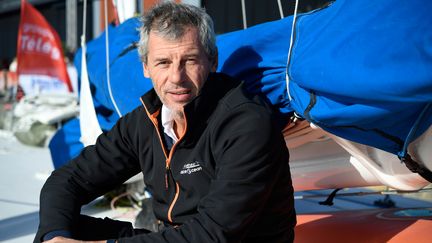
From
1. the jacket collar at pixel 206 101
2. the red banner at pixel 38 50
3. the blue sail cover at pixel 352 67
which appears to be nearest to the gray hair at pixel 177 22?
the jacket collar at pixel 206 101

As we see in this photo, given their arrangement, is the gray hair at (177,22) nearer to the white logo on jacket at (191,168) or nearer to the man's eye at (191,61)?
the man's eye at (191,61)

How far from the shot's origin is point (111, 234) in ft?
5.54

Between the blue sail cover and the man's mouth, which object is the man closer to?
the man's mouth

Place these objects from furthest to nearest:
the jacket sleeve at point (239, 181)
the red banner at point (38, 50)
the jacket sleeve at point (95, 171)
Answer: the red banner at point (38, 50)
the jacket sleeve at point (95, 171)
the jacket sleeve at point (239, 181)

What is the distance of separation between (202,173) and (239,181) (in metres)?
0.21

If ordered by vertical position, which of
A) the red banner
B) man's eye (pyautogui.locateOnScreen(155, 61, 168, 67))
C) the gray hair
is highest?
the gray hair

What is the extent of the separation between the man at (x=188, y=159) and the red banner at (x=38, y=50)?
344cm

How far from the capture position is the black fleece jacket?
1.32 meters

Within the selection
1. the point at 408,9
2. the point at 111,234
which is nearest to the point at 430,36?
the point at 408,9

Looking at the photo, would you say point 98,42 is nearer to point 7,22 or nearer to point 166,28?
point 166,28

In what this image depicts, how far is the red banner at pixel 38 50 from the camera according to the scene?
4918 millimetres

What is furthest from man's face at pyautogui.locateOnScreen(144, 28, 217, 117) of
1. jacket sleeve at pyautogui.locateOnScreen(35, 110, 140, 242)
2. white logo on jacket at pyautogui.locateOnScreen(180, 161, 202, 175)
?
jacket sleeve at pyautogui.locateOnScreen(35, 110, 140, 242)

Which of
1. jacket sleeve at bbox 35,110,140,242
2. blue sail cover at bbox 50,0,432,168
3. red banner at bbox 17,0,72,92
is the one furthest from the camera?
red banner at bbox 17,0,72,92

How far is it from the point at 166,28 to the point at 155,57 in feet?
0.30
